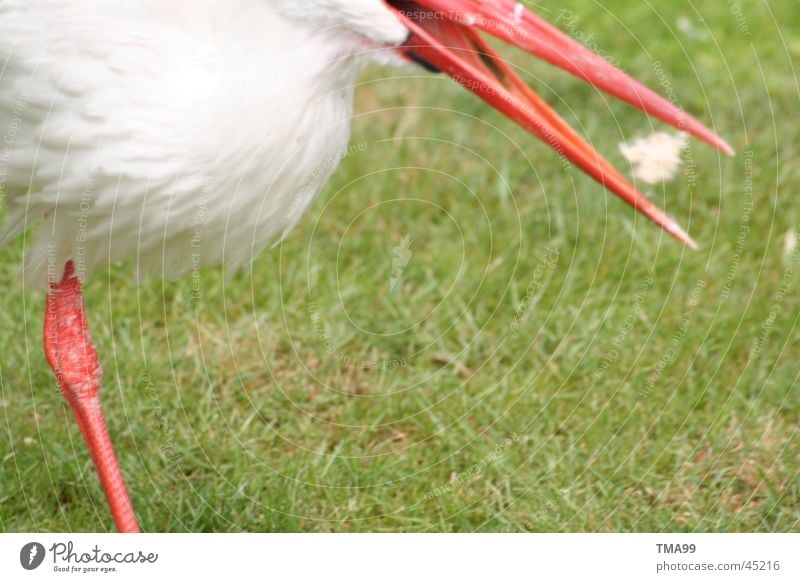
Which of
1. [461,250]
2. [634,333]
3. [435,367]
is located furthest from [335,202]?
[634,333]

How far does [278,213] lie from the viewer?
239 centimetres

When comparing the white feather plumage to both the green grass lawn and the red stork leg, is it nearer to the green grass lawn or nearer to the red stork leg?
the red stork leg

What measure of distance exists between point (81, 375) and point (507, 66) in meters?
1.17

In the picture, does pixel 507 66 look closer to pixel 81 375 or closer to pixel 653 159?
pixel 653 159

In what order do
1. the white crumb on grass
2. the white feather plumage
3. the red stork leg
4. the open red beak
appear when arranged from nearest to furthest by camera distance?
1. the white feather plumage
2. the open red beak
3. the red stork leg
4. the white crumb on grass

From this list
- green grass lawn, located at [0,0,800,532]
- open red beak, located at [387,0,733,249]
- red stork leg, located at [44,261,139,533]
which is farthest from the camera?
green grass lawn, located at [0,0,800,532]

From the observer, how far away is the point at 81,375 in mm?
2732

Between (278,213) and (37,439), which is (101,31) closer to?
(278,213)
